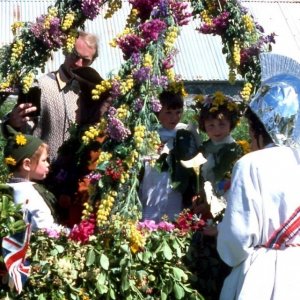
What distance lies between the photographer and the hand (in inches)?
196

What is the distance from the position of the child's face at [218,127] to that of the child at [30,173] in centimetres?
99

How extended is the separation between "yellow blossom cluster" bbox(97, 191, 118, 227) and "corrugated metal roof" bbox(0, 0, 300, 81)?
10.1m

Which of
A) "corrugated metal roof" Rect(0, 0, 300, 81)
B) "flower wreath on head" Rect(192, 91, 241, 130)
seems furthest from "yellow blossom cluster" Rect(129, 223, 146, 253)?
"corrugated metal roof" Rect(0, 0, 300, 81)

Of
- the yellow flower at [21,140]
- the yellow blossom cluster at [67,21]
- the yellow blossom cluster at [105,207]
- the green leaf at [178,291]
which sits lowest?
the green leaf at [178,291]

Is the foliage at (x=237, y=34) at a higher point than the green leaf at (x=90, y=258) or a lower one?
higher

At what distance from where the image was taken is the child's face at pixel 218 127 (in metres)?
5.12

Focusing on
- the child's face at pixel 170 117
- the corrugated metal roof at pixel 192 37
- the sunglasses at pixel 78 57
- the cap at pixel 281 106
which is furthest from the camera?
the corrugated metal roof at pixel 192 37

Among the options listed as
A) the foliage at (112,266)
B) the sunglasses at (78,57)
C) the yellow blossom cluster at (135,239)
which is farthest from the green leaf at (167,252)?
the sunglasses at (78,57)

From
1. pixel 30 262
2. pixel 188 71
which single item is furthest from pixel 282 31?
A: pixel 30 262

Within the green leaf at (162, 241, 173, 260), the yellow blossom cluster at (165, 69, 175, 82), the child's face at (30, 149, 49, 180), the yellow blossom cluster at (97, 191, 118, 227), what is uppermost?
the yellow blossom cluster at (165, 69, 175, 82)

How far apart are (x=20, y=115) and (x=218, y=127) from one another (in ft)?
3.66

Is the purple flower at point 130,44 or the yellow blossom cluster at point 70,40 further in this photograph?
the yellow blossom cluster at point 70,40

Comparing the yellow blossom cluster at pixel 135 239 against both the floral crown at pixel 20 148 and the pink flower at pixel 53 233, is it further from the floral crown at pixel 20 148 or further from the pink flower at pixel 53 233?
the floral crown at pixel 20 148

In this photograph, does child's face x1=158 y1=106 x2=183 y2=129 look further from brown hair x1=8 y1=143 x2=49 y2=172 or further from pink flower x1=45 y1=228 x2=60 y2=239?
pink flower x1=45 y1=228 x2=60 y2=239
